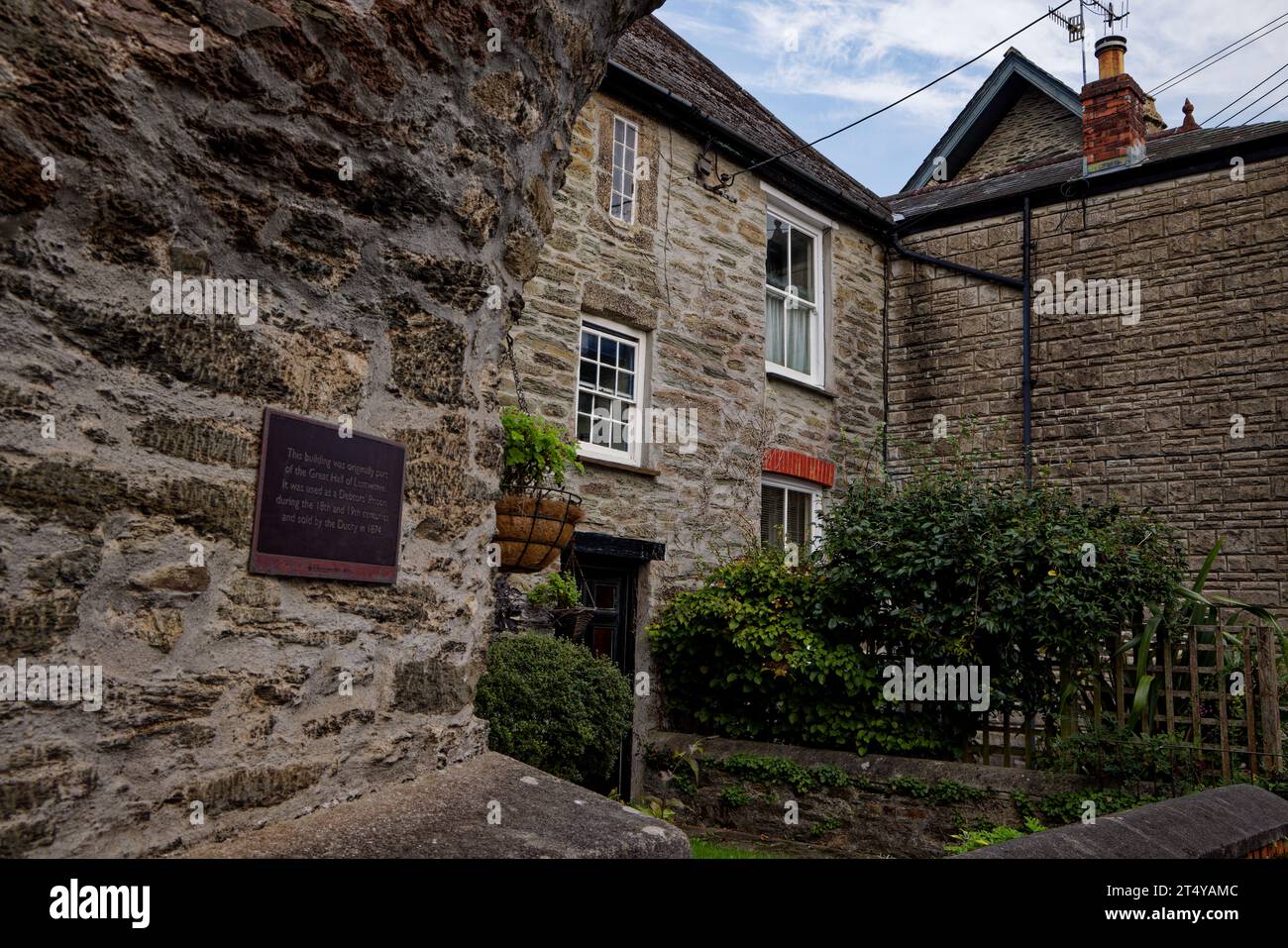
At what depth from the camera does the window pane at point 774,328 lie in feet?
37.0

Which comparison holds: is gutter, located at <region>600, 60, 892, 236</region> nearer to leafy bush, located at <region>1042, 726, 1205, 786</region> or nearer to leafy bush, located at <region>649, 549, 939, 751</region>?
leafy bush, located at <region>649, 549, 939, 751</region>

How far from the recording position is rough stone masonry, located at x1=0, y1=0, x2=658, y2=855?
227cm

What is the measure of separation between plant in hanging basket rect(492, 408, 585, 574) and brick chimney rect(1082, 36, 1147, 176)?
9.58 m

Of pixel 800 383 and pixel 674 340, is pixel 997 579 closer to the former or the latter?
pixel 674 340

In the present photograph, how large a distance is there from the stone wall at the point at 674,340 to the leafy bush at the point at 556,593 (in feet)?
4.31

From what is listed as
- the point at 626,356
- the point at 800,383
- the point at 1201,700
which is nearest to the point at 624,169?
the point at 626,356

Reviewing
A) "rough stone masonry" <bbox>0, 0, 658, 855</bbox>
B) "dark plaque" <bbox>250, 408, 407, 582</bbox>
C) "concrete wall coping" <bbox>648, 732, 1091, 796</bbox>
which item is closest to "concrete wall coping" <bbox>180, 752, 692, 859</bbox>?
"rough stone masonry" <bbox>0, 0, 658, 855</bbox>

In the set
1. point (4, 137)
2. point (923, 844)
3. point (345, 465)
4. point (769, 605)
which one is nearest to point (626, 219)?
point (769, 605)

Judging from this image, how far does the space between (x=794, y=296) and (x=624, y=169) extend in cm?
279

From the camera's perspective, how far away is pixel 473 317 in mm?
3398

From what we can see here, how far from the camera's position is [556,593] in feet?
23.9

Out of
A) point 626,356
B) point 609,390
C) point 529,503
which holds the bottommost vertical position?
point 529,503
